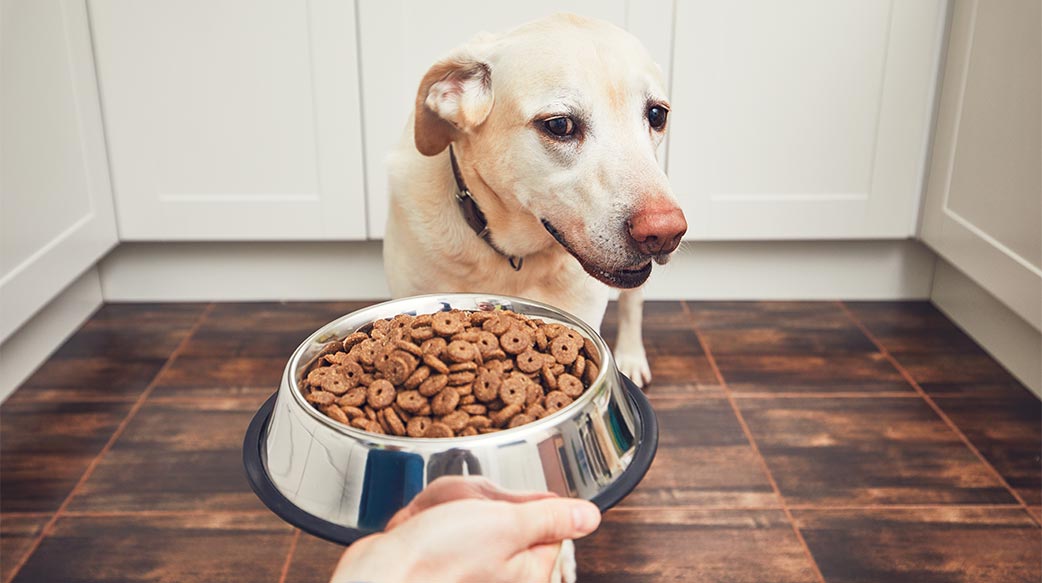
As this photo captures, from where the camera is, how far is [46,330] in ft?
7.22

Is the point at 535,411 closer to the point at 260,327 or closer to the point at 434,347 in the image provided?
the point at 434,347

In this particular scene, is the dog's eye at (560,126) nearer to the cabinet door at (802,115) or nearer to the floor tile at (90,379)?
the cabinet door at (802,115)

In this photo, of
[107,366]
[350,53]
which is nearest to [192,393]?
[107,366]

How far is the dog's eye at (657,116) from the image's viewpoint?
1389 millimetres

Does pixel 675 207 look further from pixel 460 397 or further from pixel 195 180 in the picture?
pixel 195 180

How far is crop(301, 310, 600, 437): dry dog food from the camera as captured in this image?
0.88 m

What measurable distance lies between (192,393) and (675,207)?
1333mm

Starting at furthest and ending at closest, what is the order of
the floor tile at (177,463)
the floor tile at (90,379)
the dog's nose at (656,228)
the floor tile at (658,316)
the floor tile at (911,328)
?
the floor tile at (658,316) < the floor tile at (911,328) < the floor tile at (90,379) < the floor tile at (177,463) < the dog's nose at (656,228)

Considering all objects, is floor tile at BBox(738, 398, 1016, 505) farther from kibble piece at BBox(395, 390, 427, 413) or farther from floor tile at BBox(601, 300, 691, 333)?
kibble piece at BBox(395, 390, 427, 413)

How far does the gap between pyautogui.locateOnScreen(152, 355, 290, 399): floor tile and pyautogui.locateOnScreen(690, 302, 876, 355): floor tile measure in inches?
45.4

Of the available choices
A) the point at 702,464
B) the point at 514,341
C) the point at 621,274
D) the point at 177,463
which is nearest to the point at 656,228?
the point at 621,274

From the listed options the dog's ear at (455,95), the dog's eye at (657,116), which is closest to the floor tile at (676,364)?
the dog's eye at (657,116)

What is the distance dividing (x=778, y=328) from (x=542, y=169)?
1.32 m

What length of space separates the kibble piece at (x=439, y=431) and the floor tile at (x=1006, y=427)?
4.38ft
